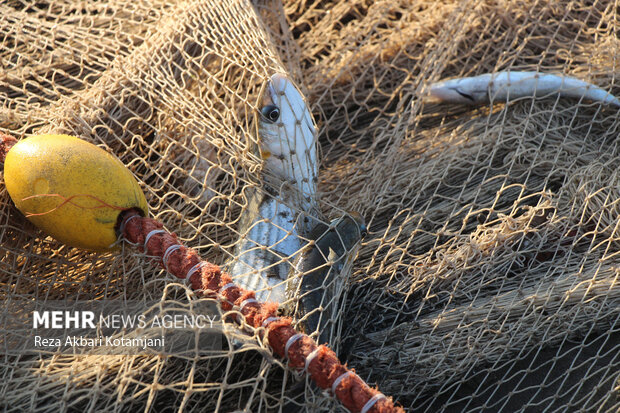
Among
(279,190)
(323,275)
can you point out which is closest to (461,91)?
(279,190)

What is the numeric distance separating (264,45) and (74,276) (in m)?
1.70

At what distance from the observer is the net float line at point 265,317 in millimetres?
2268

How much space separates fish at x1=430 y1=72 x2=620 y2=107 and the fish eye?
1398 millimetres

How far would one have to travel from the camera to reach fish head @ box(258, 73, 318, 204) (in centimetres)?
323

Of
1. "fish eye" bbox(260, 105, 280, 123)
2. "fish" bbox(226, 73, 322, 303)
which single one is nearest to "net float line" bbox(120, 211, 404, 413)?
"fish" bbox(226, 73, 322, 303)

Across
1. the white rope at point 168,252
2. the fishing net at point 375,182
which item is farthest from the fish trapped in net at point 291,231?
the white rope at point 168,252

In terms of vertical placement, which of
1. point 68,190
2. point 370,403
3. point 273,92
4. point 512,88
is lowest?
point 370,403

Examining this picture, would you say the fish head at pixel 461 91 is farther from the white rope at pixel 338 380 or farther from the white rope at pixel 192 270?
the white rope at pixel 338 380

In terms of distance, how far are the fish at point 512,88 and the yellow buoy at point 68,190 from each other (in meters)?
2.38

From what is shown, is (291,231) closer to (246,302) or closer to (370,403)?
(246,302)

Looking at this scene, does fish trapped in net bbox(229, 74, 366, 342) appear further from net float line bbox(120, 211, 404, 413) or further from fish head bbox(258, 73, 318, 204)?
net float line bbox(120, 211, 404, 413)

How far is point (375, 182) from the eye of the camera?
3723 millimetres

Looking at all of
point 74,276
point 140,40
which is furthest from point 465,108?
point 74,276

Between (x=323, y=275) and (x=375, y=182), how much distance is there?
3.69ft
